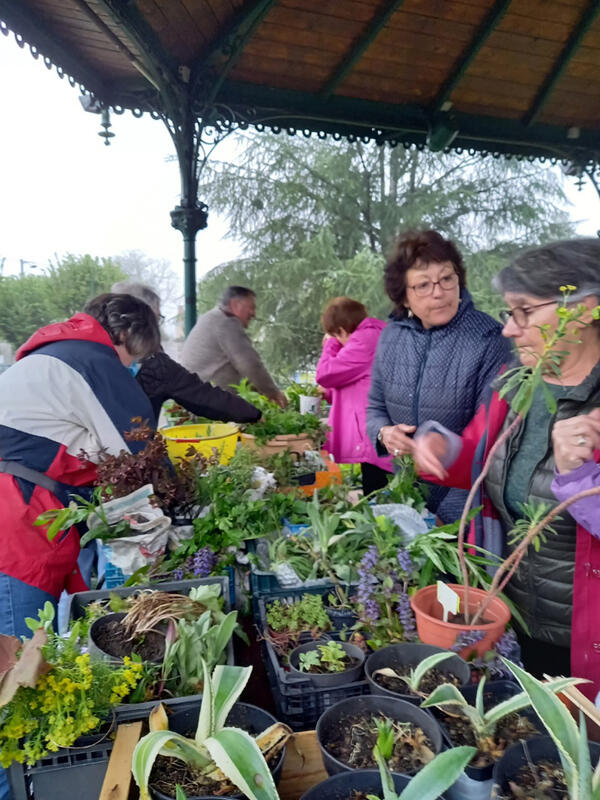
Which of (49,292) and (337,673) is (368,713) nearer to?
(337,673)

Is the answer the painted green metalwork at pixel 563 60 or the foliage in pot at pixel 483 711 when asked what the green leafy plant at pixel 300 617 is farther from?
the painted green metalwork at pixel 563 60

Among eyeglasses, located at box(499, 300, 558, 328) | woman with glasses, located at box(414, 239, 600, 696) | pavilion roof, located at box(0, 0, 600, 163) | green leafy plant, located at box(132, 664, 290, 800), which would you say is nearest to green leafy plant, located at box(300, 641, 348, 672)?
green leafy plant, located at box(132, 664, 290, 800)

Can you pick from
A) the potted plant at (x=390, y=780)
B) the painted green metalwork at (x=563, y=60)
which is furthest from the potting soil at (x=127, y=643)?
the painted green metalwork at (x=563, y=60)

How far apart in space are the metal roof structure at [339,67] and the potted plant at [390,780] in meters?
2.96

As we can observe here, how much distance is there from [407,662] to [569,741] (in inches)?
15.8

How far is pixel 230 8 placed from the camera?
309 centimetres

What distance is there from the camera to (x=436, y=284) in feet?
7.39

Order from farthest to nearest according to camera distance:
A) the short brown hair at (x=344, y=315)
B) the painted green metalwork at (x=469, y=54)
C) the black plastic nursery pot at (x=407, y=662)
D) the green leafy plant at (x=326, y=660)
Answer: the short brown hair at (x=344, y=315) → the painted green metalwork at (x=469, y=54) → the green leafy plant at (x=326, y=660) → the black plastic nursery pot at (x=407, y=662)

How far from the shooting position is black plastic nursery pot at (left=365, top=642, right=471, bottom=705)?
103cm

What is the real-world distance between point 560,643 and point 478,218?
1200 cm

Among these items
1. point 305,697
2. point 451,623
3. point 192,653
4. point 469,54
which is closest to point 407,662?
point 451,623

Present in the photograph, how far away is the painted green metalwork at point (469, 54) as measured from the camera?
3.27 meters

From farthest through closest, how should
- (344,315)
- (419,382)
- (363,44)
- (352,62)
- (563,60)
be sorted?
1. (344,315)
2. (563,60)
3. (352,62)
4. (363,44)
5. (419,382)

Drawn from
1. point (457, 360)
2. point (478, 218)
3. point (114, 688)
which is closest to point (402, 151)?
point (478, 218)
